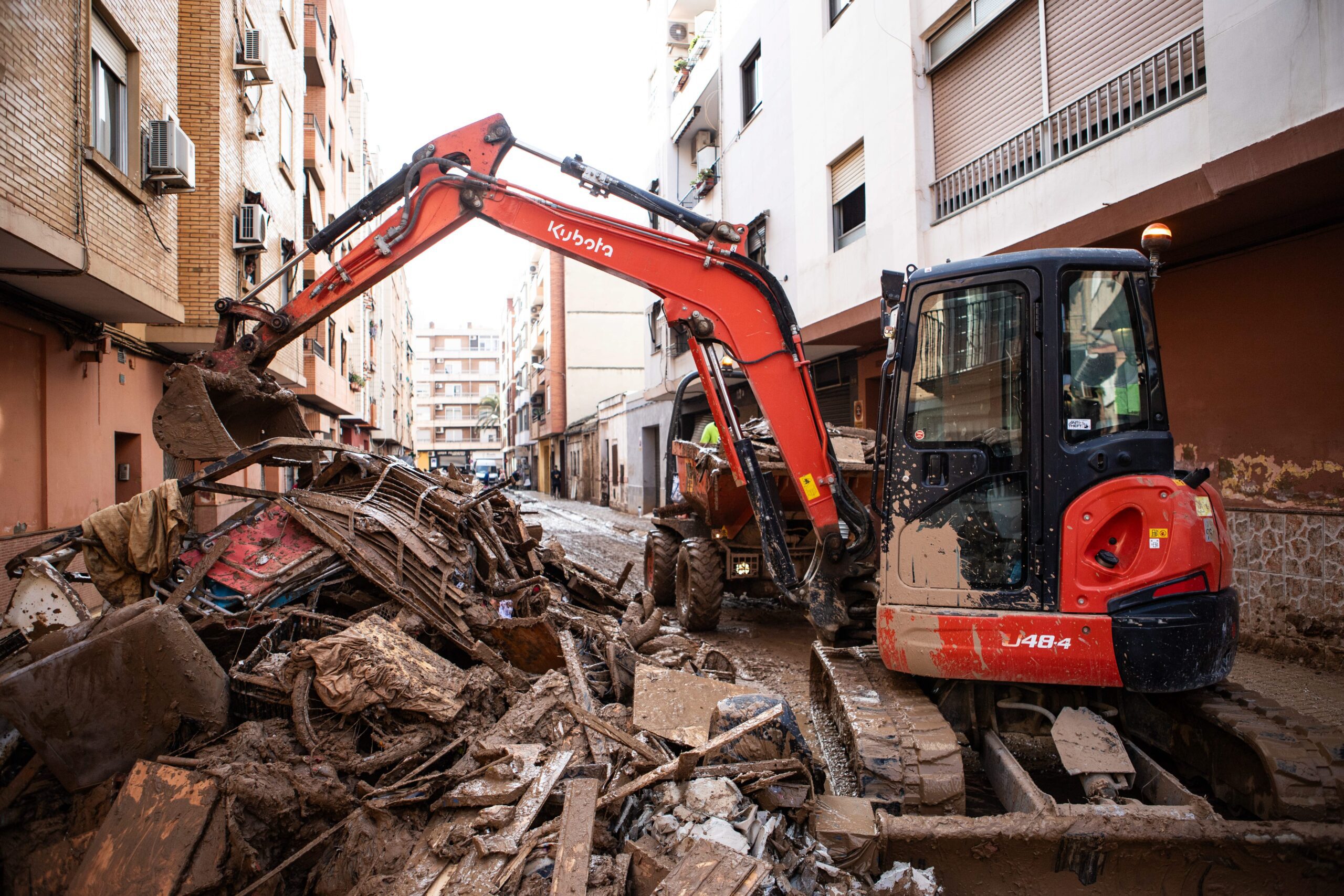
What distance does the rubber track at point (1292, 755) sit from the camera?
2.87 meters

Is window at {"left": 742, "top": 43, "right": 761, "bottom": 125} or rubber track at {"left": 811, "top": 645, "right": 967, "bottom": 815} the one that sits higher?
window at {"left": 742, "top": 43, "right": 761, "bottom": 125}

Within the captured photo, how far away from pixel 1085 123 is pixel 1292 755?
698 centimetres

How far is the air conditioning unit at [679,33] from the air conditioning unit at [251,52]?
11794mm

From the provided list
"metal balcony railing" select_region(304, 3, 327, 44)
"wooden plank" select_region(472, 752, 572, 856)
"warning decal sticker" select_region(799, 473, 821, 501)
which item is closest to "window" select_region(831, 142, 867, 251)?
"warning decal sticker" select_region(799, 473, 821, 501)

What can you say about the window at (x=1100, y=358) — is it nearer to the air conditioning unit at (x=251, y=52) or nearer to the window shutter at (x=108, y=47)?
the window shutter at (x=108, y=47)

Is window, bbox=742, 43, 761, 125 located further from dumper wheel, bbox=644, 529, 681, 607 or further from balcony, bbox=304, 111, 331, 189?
balcony, bbox=304, 111, 331, 189

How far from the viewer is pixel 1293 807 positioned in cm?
289

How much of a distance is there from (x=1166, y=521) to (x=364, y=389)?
1302 inches

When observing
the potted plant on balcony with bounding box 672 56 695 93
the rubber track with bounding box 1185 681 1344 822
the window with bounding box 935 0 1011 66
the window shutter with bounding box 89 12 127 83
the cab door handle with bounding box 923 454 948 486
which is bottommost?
the rubber track with bounding box 1185 681 1344 822

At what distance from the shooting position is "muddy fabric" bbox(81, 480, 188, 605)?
516 centimetres

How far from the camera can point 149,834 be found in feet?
10.5

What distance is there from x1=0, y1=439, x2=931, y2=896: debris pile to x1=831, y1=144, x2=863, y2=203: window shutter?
30.6ft

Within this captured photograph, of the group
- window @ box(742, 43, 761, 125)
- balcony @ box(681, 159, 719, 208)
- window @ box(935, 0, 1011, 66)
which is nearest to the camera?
window @ box(935, 0, 1011, 66)

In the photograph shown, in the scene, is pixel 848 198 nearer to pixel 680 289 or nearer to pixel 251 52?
pixel 680 289
